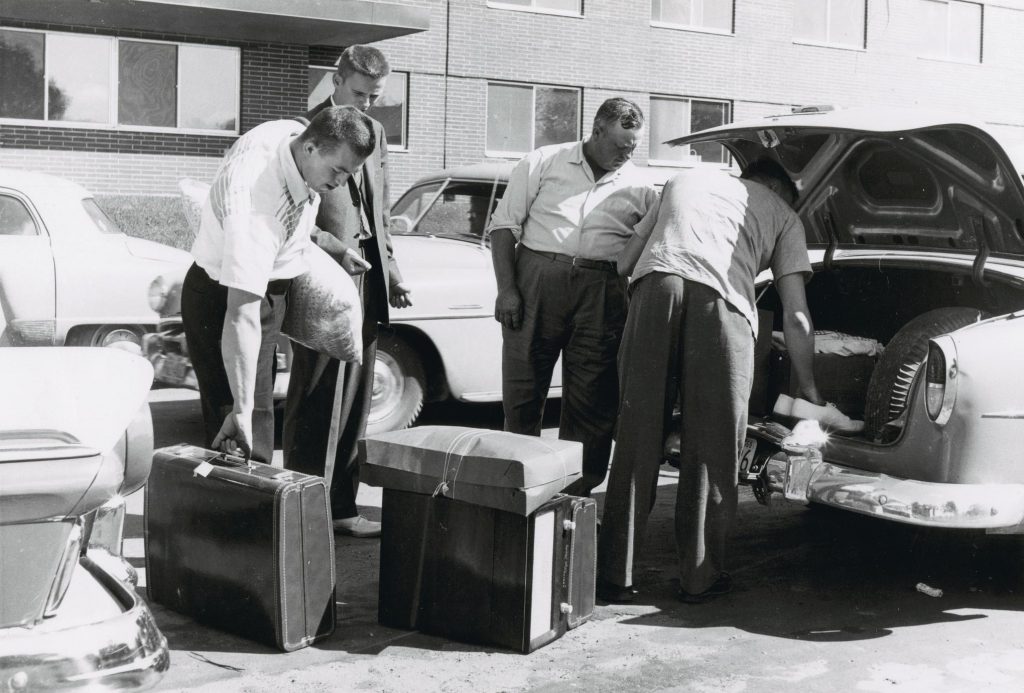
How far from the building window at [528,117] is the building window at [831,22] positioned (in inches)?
227

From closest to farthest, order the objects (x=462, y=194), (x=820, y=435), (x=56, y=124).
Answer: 1. (x=820, y=435)
2. (x=462, y=194)
3. (x=56, y=124)

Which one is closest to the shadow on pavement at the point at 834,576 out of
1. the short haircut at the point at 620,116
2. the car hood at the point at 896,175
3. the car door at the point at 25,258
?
the car hood at the point at 896,175

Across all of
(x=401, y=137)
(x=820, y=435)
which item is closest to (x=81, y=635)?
(x=820, y=435)

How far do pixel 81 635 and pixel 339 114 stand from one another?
2184mm

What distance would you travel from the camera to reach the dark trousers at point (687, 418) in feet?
14.8

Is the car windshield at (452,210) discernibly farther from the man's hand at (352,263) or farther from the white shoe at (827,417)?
the white shoe at (827,417)

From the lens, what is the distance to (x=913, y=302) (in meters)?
5.79

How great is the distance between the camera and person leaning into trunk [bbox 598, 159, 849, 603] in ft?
14.8

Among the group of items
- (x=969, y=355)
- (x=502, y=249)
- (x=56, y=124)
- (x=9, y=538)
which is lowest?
(x=9, y=538)

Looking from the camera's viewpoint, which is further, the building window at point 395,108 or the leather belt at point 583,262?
the building window at point 395,108

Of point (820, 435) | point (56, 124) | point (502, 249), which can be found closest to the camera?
point (820, 435)

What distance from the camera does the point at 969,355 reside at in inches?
167

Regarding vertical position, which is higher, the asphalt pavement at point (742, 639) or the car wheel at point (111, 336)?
the car wheel at point (111, 336)

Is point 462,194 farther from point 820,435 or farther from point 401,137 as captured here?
point 401,137
